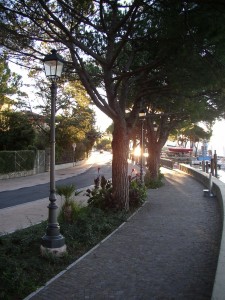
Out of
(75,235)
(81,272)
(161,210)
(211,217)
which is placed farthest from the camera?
(161,210)

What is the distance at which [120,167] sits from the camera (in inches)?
470

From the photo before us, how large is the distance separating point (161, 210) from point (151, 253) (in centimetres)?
558

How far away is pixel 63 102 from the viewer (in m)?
37.6

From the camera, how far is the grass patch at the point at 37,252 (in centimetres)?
543

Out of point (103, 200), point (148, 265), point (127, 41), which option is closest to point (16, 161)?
point (103, 200)

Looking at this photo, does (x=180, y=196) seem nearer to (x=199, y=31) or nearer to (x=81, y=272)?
(x=199, y=31)

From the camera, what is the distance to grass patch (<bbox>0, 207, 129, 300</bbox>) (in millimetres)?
5426

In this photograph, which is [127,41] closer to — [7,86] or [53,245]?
[53,245]

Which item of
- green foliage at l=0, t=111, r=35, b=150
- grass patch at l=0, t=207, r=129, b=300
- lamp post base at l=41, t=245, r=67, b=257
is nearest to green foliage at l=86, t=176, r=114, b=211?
grass patch at l=0, t=207, r=129, b=300

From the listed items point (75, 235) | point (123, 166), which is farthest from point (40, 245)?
point (123, 166)

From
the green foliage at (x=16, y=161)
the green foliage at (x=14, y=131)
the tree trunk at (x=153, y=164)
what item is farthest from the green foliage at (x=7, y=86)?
the tree trunk at (x=153, y=164)

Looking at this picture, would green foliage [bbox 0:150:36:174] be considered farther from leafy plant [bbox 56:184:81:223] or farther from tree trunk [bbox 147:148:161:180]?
leafy plant [bbox 56:184:81:223]

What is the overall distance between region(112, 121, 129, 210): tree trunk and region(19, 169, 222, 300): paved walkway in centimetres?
91

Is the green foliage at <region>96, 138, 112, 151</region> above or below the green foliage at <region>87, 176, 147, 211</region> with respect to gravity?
above
